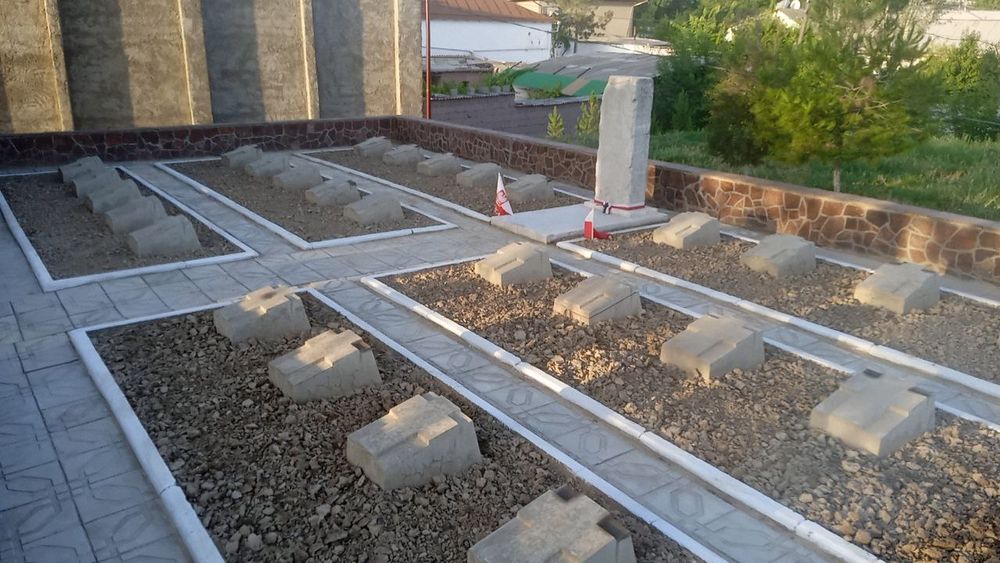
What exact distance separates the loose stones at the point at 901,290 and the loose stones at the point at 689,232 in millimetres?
2071

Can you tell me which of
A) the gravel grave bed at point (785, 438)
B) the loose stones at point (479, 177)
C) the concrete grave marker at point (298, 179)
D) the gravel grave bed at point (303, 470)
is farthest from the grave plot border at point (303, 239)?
the gravel grave bed at point (303, 470)

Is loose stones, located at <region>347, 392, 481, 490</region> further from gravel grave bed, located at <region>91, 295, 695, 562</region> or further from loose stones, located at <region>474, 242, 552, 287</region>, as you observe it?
loose stones, located at <region>474, 242, 552, 287</region>

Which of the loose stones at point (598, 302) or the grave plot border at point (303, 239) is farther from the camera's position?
the grave plot border at point (303, 239)

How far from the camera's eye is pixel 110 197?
996cm

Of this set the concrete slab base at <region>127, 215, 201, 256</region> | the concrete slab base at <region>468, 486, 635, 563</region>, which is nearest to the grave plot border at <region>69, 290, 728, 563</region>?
the concrete slab base at <region>468, 486, 635, 563</region>

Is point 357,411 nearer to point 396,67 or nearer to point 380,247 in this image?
point 380,247

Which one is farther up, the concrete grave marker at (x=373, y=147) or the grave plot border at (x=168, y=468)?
the concrete grave marker at (x=373, y=147)

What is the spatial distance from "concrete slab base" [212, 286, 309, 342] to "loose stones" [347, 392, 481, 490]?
1973 millimetres

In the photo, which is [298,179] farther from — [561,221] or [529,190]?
[561,221]

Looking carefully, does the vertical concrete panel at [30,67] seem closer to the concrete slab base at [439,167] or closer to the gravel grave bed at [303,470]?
the concrete slab base at [439,167]

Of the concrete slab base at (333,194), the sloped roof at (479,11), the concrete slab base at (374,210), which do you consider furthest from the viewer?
the sloped roof at (479,11)

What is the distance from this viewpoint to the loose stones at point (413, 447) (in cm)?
418

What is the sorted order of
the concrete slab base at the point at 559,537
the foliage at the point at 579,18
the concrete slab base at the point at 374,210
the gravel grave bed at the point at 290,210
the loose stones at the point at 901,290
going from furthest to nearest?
the foliage at the point at 579,18 → the concrete slab base at the point at 374,210 → the gravel grave bed at the point at 290,210 → the loose stones at the point at 901,290 → the concrete slab base at the point at 559,537

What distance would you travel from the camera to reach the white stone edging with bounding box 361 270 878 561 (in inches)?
152
